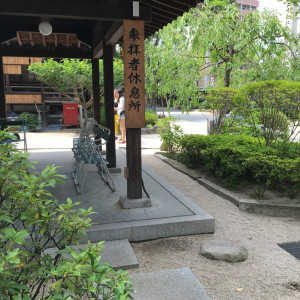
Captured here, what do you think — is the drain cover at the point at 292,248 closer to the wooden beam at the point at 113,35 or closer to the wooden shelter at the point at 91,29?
the wooden shelter at the point at 91,29

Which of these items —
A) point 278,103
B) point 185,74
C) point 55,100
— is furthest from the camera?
point 55,100

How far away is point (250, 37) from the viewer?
8328 millimetres

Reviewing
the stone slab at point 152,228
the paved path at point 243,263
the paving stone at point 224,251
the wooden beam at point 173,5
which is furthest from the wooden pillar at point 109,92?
A: the paving stone at point 224,251

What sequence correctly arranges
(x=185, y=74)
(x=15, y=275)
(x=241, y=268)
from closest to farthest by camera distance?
(x=15, y=275)
(x=241, y=268)
(x=185, y=74)

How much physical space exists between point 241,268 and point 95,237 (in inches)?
64.2

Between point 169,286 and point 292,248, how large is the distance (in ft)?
5.92

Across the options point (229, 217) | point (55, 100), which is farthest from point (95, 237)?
point (55, 100)

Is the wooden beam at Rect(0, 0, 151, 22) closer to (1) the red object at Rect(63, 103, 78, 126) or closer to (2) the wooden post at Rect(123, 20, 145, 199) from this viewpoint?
(2) the wooden post at Rect(123, 20, 145, 199)

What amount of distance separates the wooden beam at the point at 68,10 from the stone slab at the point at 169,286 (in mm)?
3077

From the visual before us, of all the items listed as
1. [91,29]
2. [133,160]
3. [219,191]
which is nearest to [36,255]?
[133,160]

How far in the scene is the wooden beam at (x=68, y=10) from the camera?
12.3ft

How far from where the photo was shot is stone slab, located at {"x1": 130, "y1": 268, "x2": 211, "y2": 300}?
2.67m

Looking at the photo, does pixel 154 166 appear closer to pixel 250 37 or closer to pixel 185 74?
pixel 185 74

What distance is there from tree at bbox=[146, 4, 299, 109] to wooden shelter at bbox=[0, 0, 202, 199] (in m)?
2.26
